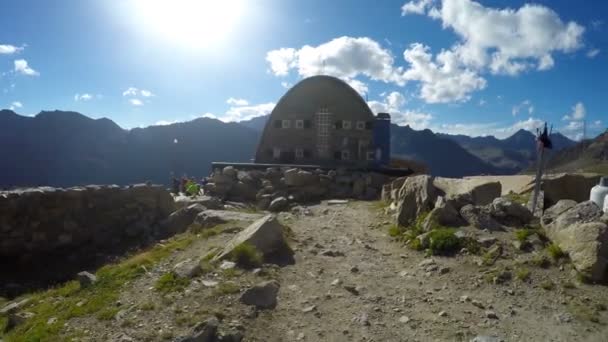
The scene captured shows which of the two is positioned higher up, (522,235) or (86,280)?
(522,235)

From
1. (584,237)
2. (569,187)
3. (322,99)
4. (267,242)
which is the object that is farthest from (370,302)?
(322,99)

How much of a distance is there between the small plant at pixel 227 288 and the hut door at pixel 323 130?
31828 millimetres

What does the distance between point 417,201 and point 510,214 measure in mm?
2891

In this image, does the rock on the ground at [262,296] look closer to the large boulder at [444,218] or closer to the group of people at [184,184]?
the large boulder at [444,218]

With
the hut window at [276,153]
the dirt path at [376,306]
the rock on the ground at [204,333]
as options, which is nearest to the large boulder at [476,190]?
the dirt path at [376,306]

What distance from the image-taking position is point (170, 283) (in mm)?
7418

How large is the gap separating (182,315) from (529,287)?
247 inches

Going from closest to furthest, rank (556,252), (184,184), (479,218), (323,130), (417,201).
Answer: (556,252) < (479,218) < (417,201) < (184,184) < (323,130)

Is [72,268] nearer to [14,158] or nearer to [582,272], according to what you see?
[582,272]

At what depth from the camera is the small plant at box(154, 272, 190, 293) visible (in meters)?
7.20

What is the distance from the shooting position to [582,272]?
6.86m

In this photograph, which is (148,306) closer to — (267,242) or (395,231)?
(267,242)

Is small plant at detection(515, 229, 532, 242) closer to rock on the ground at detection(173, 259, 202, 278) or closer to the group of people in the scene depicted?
rock on the ground at detection(173, 259, 202, 278)

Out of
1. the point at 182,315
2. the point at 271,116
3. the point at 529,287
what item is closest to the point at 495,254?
the point at 529,287
